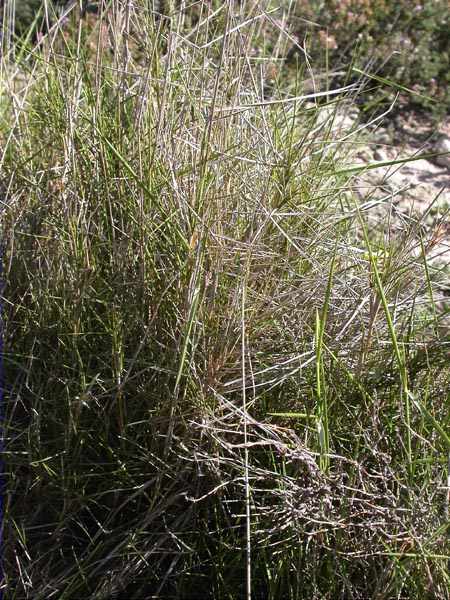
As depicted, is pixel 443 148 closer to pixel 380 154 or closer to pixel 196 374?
pixel 380 154

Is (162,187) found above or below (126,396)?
above

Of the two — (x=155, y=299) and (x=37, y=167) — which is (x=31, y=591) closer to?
(x=155, y=299)

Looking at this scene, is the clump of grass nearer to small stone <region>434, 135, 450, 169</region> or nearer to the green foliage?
small stone <region>434, 135, 450, 169</region>

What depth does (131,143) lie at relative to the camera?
1.81 meters

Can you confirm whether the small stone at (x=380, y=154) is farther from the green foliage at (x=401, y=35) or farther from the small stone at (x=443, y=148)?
the green foliage at (x=401, y=35)

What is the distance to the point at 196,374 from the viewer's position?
1605 millimetres

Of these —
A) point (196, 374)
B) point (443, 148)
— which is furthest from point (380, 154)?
point (196, 374)

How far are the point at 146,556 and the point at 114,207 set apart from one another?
0.70 m

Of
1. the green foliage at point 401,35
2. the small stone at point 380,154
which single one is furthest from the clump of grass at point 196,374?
the green foliage at point 401,35

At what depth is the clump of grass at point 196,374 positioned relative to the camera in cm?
158

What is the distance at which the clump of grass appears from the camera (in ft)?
5.18

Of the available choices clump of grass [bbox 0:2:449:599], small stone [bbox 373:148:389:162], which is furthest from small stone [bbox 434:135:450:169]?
clump of grass [bbox 0:2:449:599]

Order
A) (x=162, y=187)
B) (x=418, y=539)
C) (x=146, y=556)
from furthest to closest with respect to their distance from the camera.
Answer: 1. (x=162, y=187)
2. (x=146, y=556)
3. (x=418, y=539)

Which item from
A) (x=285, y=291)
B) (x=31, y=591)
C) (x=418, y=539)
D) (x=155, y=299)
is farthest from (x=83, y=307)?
→ (x=418, y=539)
